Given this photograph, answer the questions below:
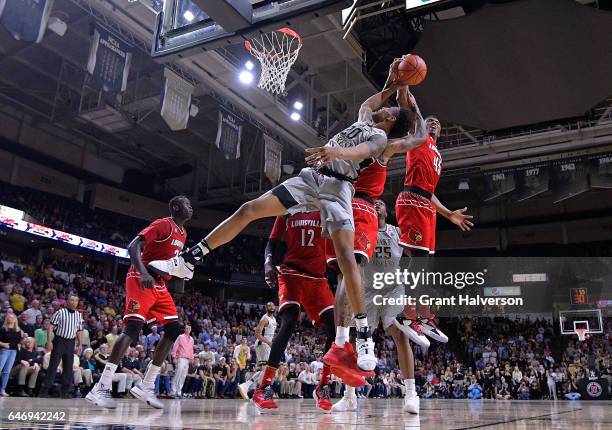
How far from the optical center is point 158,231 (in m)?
4.53

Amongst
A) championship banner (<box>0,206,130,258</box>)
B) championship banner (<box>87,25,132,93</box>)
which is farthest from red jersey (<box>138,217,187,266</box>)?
championship banner (<box>0,206,130,258</box>)

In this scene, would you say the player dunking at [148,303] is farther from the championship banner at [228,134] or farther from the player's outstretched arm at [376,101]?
the championship banner at [228,134]

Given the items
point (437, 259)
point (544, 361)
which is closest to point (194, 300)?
point (437, 259)

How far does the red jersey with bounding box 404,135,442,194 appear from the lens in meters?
4.38

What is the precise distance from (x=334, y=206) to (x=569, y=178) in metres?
13.8

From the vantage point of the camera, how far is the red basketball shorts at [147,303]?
437 cm

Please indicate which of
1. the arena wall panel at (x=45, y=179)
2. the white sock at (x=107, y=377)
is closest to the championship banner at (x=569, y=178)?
the white sock at (x=107, y=377)

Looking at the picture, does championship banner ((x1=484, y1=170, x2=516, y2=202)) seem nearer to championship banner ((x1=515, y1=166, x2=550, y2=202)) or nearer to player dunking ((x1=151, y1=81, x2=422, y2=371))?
championship banner ((x1=515, y1=166, x2=550, y2=202))

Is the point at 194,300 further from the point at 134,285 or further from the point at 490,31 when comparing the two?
the point at 134,285

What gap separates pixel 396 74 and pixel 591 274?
775 inches

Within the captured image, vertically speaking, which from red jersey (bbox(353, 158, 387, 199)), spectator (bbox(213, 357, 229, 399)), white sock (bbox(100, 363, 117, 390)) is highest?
red jersey (bbox(353, 158, 387, 199))

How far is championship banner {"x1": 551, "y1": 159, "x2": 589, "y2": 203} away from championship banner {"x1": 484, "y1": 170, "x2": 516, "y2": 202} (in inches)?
44.9

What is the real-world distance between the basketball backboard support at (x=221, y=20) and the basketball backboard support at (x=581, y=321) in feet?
51.0

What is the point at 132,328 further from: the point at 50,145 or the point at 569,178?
the point at 50,145
